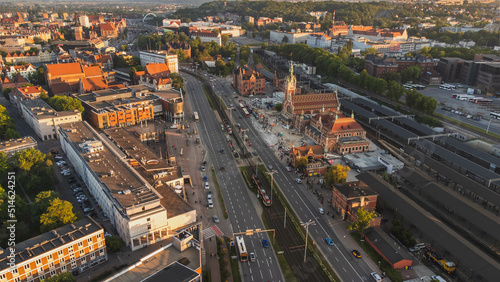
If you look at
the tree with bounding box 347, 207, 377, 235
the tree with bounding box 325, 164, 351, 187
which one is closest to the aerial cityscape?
the tree with bounding box 325, 164, 351, 187

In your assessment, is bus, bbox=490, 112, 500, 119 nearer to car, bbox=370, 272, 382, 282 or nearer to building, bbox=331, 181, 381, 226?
building, bbox=331, 181, 381, 226

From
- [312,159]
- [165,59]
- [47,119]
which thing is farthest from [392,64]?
[47,119]

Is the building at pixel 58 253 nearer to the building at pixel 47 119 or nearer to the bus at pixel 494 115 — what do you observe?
the building at pixel 47 119

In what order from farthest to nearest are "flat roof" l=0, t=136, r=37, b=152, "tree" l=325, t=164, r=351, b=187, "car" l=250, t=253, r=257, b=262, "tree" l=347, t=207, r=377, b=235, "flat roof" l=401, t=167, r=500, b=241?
1. "flat roof" l=0, t=136, r=37, b=152
2. "tree" l=325, t=164, r=351, b=187
3. "tree" l=347, t=207, r=377, b=235
4. "flat roof" l=401, t=167, r=500, b=241
5. "car" l=250, t=253, r=257, b=262

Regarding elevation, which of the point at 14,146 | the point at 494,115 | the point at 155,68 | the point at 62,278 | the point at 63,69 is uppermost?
the point at 63,69

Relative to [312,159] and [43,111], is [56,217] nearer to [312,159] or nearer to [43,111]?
[312,159]

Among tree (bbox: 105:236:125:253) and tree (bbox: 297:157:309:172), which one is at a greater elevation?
tree (bbox: 297:157:309:172)

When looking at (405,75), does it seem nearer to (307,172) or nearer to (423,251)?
(307,172)
